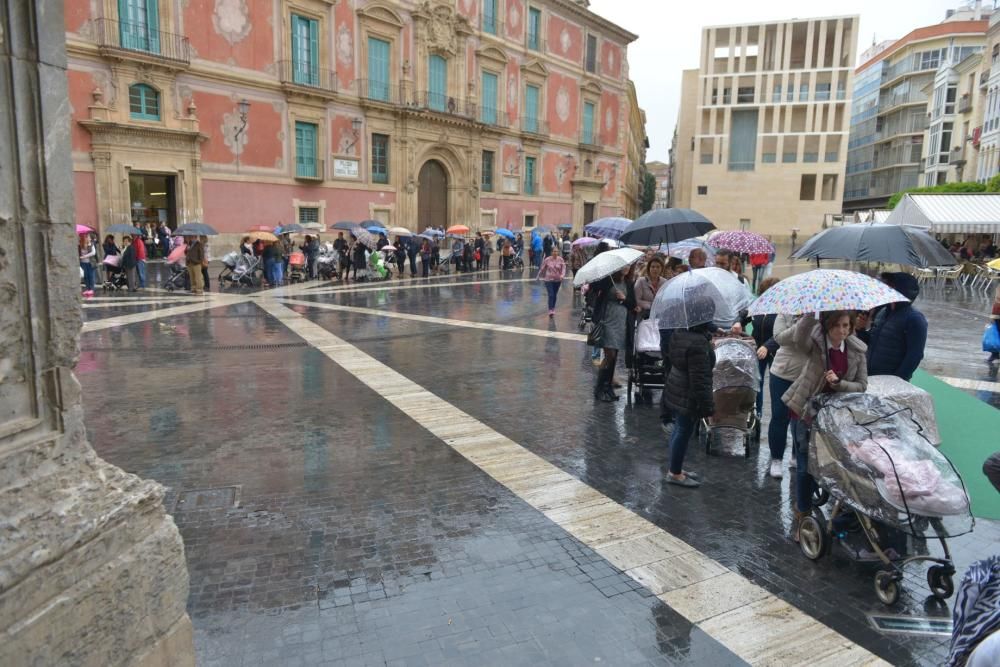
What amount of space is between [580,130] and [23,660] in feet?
136

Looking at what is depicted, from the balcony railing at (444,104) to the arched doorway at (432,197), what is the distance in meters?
2.47

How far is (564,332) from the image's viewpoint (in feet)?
39.9

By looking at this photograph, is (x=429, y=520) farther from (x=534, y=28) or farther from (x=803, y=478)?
(x=534, y=28)

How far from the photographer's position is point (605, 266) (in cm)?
718

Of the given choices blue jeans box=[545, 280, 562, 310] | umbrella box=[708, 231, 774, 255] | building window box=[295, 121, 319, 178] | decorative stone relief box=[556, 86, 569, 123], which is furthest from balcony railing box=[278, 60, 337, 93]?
umbrella box=[708, 231, 774, 255]

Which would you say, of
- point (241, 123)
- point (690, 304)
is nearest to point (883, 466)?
point (690, 304)

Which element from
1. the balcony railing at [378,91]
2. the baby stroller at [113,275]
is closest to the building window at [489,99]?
the balcony railing at [378,91]

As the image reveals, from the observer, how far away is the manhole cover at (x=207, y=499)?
456 cm

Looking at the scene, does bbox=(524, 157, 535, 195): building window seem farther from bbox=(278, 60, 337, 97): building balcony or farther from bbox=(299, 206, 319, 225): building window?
bbox=(299, 206, 319, 225): building window

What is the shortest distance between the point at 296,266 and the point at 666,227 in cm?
1437

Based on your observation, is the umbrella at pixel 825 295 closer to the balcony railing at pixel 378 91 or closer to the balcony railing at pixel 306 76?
the balcony railing at pixel 306 76

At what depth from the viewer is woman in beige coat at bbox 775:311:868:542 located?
417cm

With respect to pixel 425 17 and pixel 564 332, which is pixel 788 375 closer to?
pixel 564 332

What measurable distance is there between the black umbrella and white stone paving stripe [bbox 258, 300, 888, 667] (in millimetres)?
→ 5015
